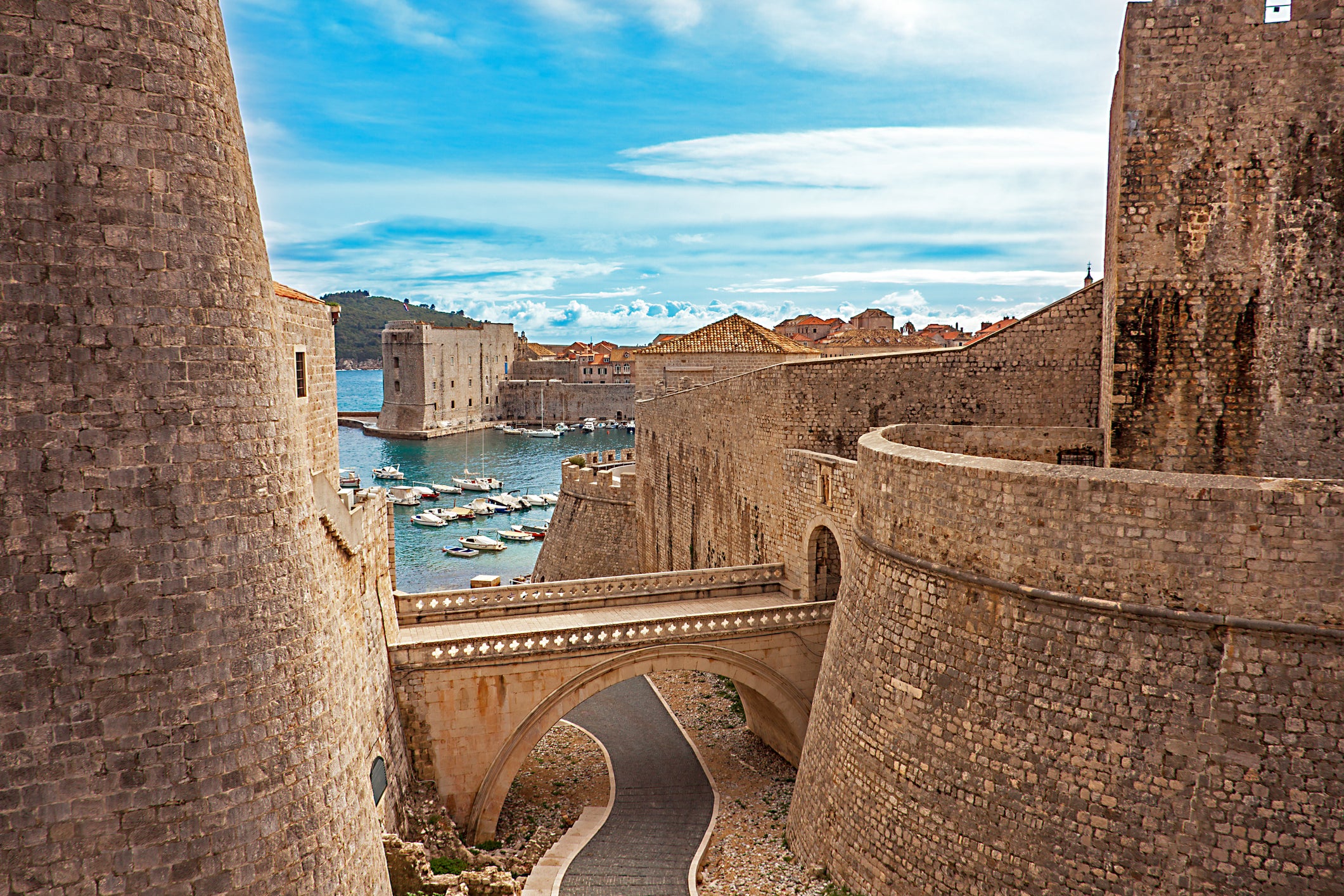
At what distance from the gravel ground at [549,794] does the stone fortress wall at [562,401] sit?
71.2 m

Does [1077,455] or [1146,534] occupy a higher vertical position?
[1077,455]

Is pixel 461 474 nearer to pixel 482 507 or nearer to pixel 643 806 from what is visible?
pixel 482 507

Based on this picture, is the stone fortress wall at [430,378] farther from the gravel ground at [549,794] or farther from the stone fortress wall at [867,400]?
the gravel ground at [549,794]

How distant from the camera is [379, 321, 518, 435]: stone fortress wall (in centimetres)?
7412

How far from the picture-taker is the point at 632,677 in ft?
48.8

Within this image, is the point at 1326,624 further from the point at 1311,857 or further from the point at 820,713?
the point at 820,713

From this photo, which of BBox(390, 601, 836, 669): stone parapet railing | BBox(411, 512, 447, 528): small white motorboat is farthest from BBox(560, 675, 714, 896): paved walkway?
BBox(411, 512, 447, 528): small white motorboat

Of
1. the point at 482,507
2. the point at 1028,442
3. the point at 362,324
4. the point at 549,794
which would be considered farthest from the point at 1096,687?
the point at 362,324

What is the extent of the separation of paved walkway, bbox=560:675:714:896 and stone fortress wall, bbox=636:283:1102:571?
4003 mm

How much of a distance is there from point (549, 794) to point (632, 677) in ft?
8.23

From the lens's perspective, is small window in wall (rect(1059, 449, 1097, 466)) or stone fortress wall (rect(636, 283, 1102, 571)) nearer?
small window in wall (rect(1059, 449, 1097, 466))

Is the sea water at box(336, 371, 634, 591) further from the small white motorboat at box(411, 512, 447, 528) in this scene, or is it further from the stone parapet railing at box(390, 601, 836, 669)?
the stone parapet railing at box(390, 601, 836, 669)

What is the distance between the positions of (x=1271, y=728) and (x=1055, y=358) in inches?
367

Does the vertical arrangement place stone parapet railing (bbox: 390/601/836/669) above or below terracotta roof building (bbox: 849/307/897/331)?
below
